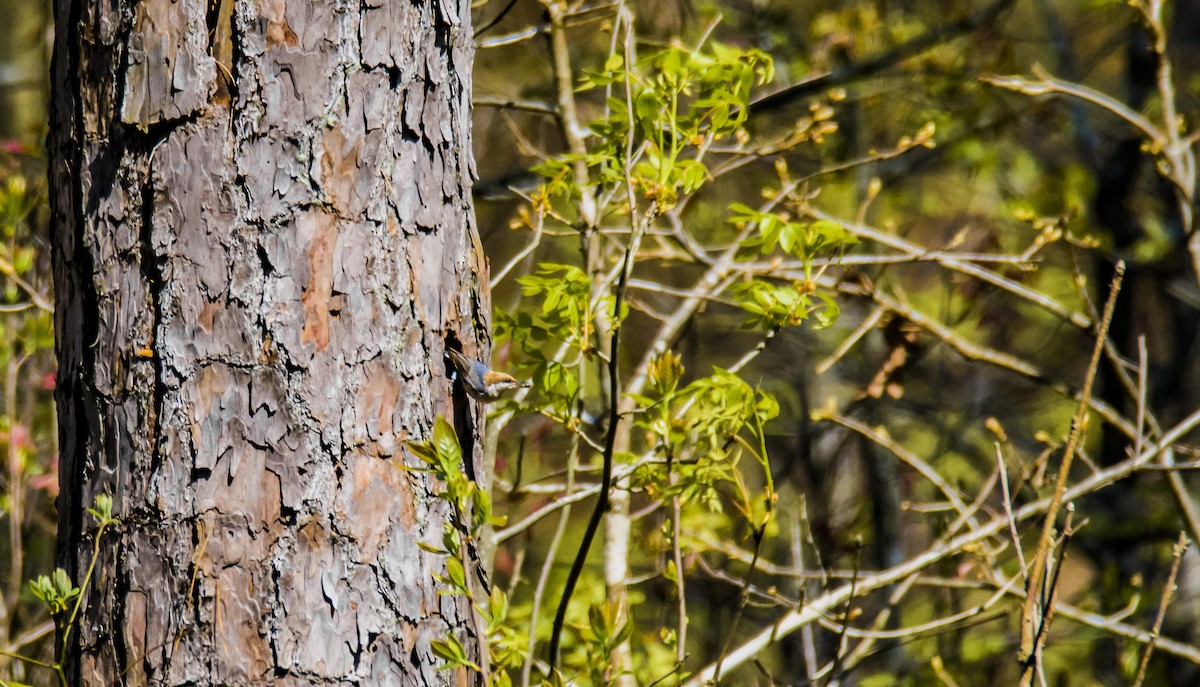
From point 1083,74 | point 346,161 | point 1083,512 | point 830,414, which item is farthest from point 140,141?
point 1083,74

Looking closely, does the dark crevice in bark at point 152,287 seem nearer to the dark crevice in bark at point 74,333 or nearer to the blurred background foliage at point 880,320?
the dark crevice in bark at point 74,333

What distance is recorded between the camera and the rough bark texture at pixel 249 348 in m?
1.52

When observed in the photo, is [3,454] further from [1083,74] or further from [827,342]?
[1083,74]

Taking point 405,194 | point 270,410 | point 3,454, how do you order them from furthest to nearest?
1. point 3,454
2. point 405,194
3. point 270,410

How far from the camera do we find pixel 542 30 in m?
2.78

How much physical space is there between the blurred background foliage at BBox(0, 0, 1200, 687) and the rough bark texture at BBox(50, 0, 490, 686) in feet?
3.26

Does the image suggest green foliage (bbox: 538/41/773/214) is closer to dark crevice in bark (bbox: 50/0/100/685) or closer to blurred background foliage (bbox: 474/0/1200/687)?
dark crevice in bark (bbox: 50/0/100/685)

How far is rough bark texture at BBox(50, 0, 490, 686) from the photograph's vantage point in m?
1.52

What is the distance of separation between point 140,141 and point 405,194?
404 mm

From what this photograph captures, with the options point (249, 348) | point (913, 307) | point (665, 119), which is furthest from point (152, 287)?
point (913, 307)

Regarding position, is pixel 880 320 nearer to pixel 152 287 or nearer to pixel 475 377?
pixel 475 377

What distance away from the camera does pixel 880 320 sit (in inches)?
129

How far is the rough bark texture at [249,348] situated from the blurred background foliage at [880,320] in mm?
993

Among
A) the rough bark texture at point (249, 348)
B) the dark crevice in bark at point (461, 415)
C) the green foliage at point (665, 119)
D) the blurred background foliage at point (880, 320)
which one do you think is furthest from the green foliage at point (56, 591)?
the blurred background foliage at point (880, 320)
